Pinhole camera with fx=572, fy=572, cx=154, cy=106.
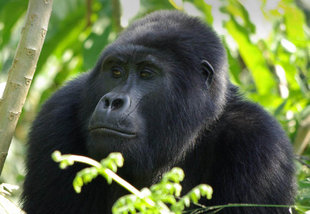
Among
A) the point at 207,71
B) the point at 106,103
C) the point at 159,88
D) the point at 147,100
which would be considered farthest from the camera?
the point at 207,71

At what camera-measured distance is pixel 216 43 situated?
4219mm

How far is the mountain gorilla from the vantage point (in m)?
3.78

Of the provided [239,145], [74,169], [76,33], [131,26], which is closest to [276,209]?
[239,145]

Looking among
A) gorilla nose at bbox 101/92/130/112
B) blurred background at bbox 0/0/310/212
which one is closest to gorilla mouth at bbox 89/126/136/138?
gorilla nose at bbox 101/92/130/112

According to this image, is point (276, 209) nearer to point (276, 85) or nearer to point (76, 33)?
point (276, 85)

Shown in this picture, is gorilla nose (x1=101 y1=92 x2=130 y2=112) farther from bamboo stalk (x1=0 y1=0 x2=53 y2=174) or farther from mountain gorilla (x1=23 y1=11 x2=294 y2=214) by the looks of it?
bamboo stalk (x1=0 y1=0 x2=53 y2=174)

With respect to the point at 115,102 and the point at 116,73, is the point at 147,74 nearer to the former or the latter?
the point at 116,73

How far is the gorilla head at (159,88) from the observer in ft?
11.8

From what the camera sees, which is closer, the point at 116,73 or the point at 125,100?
the point at 125,100

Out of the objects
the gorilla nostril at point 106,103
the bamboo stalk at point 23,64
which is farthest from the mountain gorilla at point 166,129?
the bamboo stalk at point 23,64

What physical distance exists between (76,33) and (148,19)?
3222 mm

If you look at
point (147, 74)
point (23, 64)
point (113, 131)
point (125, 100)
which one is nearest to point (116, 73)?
point (147, 74)

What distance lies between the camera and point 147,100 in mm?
3736

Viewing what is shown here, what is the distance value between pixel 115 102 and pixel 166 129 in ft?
1.74
